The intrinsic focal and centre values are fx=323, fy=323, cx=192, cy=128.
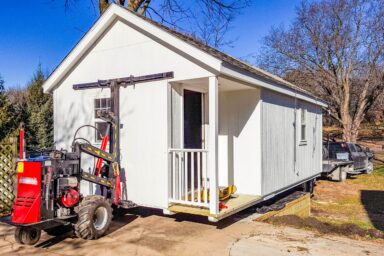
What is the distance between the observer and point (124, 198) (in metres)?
6.59

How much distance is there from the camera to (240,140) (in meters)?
7.36

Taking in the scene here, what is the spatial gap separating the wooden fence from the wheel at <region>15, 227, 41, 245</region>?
8.74 ft

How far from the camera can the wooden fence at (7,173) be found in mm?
7156

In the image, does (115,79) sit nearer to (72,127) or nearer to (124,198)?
(72,127)

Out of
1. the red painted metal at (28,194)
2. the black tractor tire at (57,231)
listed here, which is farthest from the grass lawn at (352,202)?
the red painted metal at (28,194)

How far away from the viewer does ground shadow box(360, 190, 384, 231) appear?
8711mm

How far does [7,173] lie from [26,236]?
9.66 feet

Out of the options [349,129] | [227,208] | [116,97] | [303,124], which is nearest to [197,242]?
[227,208]

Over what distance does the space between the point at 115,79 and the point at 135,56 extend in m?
0.64

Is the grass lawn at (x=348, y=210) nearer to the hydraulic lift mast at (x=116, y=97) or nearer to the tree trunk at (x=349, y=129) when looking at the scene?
the hydraulic lift mast at (x=116, y=97)

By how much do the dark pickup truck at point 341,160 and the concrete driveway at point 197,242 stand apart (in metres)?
9.71

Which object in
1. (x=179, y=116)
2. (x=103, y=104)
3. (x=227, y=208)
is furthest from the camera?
(x=103, y=104)

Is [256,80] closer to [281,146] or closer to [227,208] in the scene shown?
[281,146]

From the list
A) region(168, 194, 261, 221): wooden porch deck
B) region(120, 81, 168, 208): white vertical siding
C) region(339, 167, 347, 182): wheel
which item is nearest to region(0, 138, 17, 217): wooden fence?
region(120, 81, 168, 208): white vertical siding
